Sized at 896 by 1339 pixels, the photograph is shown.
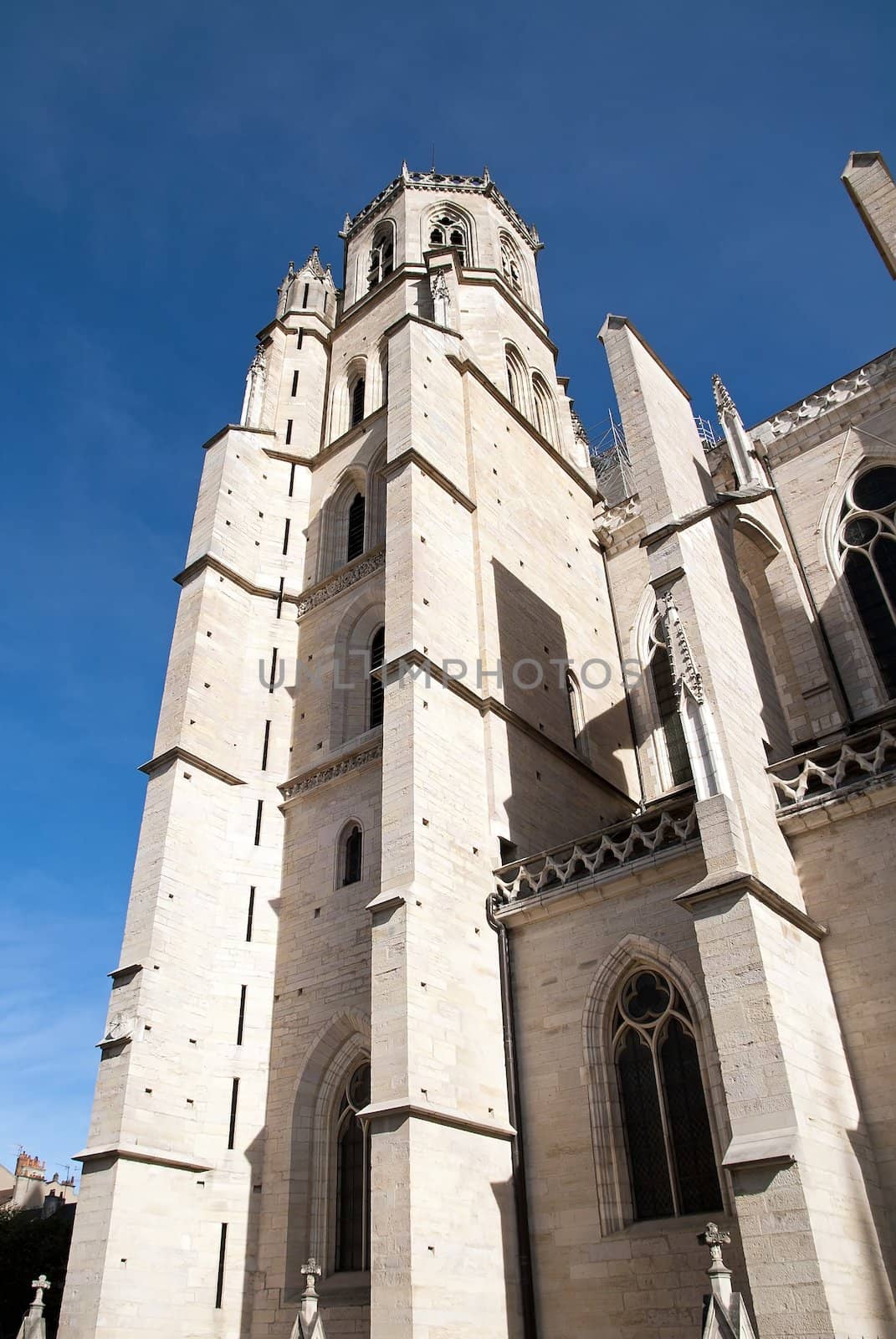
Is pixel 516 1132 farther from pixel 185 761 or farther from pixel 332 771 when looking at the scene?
pixel 185 761

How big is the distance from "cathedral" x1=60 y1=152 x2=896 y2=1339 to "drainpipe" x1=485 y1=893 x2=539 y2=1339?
46mm

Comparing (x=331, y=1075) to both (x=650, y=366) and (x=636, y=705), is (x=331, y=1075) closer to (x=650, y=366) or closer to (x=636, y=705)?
(x=636, y=705)

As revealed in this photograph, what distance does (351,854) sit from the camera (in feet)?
50.0

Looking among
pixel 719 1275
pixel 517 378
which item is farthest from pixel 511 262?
pixel 719 1275

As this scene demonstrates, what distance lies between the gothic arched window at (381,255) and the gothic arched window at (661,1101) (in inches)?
777

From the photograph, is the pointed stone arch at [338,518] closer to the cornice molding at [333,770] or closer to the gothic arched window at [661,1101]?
the cornice molding at [333,770]

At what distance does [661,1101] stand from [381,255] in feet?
72.3

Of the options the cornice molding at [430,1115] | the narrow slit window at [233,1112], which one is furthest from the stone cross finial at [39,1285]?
the cornice molding at [430,1115]

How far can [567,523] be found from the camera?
20703 millimetres

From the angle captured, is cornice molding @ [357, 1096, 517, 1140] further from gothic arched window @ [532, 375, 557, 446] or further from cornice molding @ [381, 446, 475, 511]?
gothic arched window @ [532, 375, 557, 446]

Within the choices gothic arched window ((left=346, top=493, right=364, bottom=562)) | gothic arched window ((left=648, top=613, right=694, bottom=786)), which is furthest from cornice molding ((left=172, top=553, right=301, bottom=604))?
gothic arched window ((left=648, top=613, right=694, bottom=786))

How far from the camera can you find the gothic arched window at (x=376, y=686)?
55.0 ft

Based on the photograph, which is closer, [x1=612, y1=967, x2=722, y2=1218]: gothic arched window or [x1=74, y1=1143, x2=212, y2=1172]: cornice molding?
[x1=612, y1=967, x2=722, y2=1218]: gothic arched window

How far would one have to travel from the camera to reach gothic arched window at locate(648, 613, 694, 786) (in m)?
18.1
